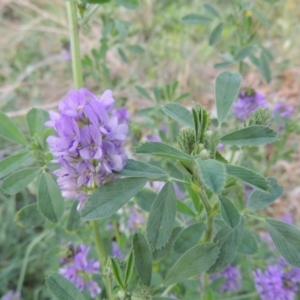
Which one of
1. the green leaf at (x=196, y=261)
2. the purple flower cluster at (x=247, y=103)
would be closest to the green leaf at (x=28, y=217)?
the green leaf at (x=196, y=261)

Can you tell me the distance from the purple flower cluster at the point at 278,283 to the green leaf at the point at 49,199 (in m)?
0.78

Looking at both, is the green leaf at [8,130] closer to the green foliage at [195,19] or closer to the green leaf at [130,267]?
the green leaf at [130,267]

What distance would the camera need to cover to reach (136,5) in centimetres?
102

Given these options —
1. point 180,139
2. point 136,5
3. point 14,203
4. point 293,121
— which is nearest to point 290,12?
point 293,121

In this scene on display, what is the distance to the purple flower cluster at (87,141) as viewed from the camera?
754 mm

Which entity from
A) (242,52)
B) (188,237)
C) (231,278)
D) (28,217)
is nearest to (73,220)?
(28,217)

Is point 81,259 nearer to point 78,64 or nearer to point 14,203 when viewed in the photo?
point 78,64

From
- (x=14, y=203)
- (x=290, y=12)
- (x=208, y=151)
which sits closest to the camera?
(x=208, y=151)

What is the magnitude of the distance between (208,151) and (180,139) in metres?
0.07

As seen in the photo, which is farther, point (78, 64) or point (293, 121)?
point (293, 121)

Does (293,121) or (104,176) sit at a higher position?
(104,176)

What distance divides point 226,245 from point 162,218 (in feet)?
0.49

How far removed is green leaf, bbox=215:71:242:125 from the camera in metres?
0.89

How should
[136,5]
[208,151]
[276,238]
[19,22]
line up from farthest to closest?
[19,22], [136,5], [276,238], [208,151]
